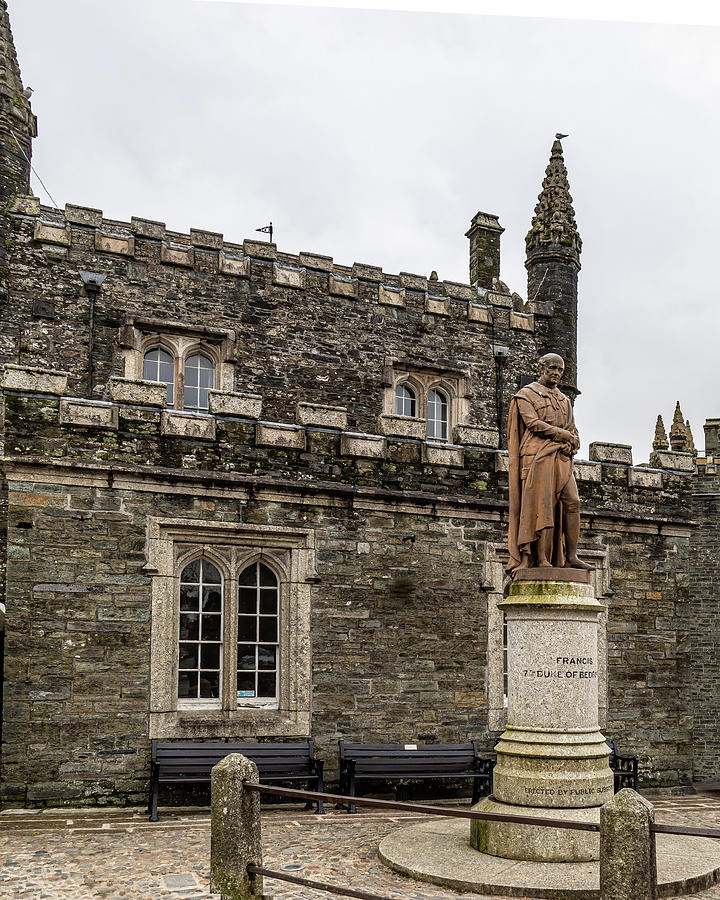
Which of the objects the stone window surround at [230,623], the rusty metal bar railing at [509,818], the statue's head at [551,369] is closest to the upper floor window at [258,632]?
the stone window surround at [230,623]

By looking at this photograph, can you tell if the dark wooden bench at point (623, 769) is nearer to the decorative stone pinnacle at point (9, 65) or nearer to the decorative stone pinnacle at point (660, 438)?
the decorative stone pinnacle at point (9, 65)

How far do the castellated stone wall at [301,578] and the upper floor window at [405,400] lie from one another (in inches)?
208

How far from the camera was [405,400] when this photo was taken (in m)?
19.2

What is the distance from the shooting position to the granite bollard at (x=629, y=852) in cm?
589

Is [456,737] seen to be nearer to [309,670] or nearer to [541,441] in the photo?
[309,670]

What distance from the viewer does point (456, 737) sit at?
42.7 ft

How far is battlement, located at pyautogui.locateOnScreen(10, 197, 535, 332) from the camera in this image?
1694 centimetres

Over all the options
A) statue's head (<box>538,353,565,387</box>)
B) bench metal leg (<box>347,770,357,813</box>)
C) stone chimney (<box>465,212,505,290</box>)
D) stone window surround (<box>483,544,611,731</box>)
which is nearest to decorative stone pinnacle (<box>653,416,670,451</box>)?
stone chimney (<box>465,212,505,290</box>)

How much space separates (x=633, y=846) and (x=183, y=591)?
7.41 m

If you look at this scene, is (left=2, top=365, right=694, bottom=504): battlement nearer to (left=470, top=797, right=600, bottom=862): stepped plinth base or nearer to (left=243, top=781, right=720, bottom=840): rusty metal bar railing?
(left=470, top=797, right=600, bottom=862): stepped plinth base

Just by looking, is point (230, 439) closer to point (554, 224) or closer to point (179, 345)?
point (179, 345)

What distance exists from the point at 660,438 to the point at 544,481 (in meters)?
22.2

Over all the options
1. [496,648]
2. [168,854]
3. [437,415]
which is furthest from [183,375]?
[168,854]

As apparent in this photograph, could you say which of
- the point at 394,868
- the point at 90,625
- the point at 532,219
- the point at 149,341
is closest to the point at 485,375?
the point at 532,219
